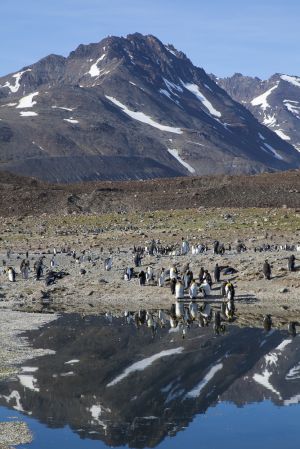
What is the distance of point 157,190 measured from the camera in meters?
88.1

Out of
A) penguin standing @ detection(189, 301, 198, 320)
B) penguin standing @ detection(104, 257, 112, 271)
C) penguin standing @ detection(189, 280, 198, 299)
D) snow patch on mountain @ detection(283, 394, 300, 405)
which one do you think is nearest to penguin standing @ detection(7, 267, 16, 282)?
penguin standing @ detection(104, 257, 112, 271)

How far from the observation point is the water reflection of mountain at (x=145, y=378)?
17.9 meters

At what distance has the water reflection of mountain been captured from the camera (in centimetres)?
1788

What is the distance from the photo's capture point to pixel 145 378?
21406mm

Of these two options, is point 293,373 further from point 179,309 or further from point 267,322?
point 179,309

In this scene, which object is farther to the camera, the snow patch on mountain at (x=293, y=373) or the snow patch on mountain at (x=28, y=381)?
the snow patch on mountain at (x=293, y=373)

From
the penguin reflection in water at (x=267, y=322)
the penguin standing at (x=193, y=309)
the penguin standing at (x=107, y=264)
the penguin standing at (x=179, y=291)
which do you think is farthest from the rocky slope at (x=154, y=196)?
the penguin reflection in water at (x=267, y=322)

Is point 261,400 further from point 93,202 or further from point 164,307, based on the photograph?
point 93,202

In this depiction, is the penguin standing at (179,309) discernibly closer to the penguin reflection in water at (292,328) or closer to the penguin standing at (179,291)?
the penguin standing at (179,291)

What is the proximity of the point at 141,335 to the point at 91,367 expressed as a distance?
4.49m

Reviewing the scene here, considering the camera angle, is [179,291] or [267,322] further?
[179,291]

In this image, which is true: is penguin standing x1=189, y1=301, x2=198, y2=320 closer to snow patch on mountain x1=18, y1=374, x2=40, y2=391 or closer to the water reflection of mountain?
the water reflection of mountain

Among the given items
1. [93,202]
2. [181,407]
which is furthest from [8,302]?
[93,202]

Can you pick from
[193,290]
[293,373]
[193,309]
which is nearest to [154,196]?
[193,290]
